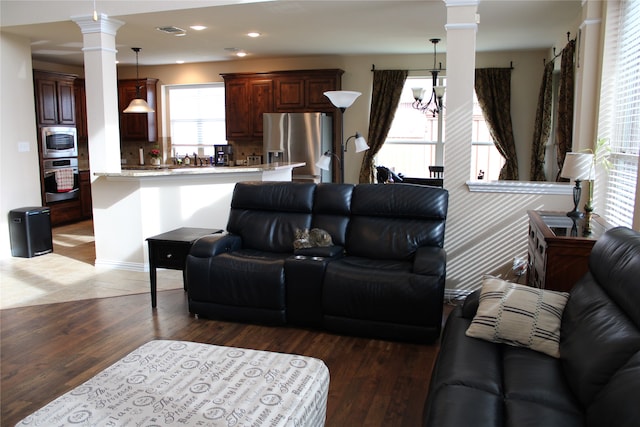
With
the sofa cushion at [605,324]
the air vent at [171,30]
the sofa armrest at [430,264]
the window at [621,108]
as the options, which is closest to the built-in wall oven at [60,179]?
the air vent at [171,30]

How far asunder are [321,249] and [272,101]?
4.70 m

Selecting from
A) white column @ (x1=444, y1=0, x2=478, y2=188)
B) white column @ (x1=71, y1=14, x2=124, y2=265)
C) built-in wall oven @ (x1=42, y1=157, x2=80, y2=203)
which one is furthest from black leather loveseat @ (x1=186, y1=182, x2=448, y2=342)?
built-in wall oven @ (x1=42, y1=157, x2=80, y2=203)

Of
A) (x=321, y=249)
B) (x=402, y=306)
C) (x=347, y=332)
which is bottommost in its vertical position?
(x=347, y=332)

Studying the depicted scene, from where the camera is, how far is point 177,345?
239 cm

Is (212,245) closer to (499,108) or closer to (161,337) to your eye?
(161,337)

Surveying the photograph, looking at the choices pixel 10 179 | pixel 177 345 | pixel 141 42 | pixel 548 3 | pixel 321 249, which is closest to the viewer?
pixel 177 345

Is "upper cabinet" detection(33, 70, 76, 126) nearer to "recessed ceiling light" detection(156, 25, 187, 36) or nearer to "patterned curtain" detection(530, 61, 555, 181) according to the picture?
"recessed ceiling light" detection(156, 25, 187, 36)

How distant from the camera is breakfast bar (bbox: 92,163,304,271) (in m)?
5.28

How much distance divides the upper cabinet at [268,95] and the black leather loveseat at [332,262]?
12.1 ft

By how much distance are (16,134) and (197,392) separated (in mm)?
5473

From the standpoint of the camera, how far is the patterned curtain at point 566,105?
4918mm

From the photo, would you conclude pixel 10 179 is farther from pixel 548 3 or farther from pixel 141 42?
pixel 548 3

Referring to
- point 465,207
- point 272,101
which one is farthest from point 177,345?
point 272,101

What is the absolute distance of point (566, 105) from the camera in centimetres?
495
